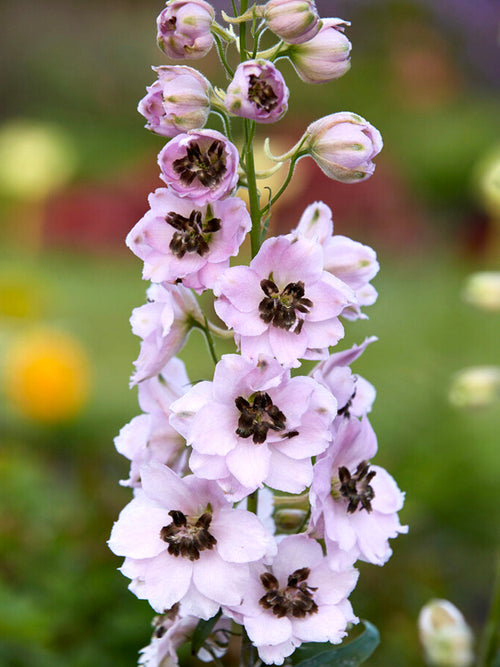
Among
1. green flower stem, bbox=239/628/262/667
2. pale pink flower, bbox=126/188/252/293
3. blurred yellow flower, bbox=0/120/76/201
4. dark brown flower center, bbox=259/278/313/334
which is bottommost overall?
green flower stem, bbox=239/628/262/667

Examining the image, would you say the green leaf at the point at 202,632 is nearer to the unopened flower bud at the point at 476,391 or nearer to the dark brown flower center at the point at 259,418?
the dark brown flower center at the point at 259,418

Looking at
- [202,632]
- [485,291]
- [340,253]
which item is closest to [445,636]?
[202,632]

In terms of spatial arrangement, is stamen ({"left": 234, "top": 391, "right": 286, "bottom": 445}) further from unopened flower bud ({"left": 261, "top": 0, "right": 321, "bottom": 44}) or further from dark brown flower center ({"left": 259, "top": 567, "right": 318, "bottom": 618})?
unopened flower bud ({"left": 261, "top": 0, "right": 321, "bottom": 44})

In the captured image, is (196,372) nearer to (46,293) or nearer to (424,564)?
(46,293)

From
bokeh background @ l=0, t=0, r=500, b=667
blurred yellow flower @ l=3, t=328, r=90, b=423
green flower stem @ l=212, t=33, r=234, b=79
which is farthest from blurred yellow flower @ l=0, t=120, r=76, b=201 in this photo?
green flower stem @ l=212, t=33, r=234, b=79

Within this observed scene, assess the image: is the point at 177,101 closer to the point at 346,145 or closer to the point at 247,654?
the point at 346,145

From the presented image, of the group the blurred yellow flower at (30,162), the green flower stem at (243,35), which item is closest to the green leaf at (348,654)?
the green flower stem at (243,35)

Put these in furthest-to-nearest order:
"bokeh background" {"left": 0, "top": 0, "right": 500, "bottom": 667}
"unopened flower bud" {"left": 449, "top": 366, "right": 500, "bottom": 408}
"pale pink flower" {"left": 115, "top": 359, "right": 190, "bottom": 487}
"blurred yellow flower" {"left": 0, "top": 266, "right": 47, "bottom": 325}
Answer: "blurred yellow flower" {"left": 0, "top": 266, "right": 47, "bottom": 325}
"bokeh background" {"left": 0, "top": 0, "right": 500, "bottom": 667}
"unopened flower bud" {"left": 449, "top": 366, "right": 500, "bottom": 408}
"pale pink flower" {"left": 115, "top": 359, "right": 190, "bottom": 487}
